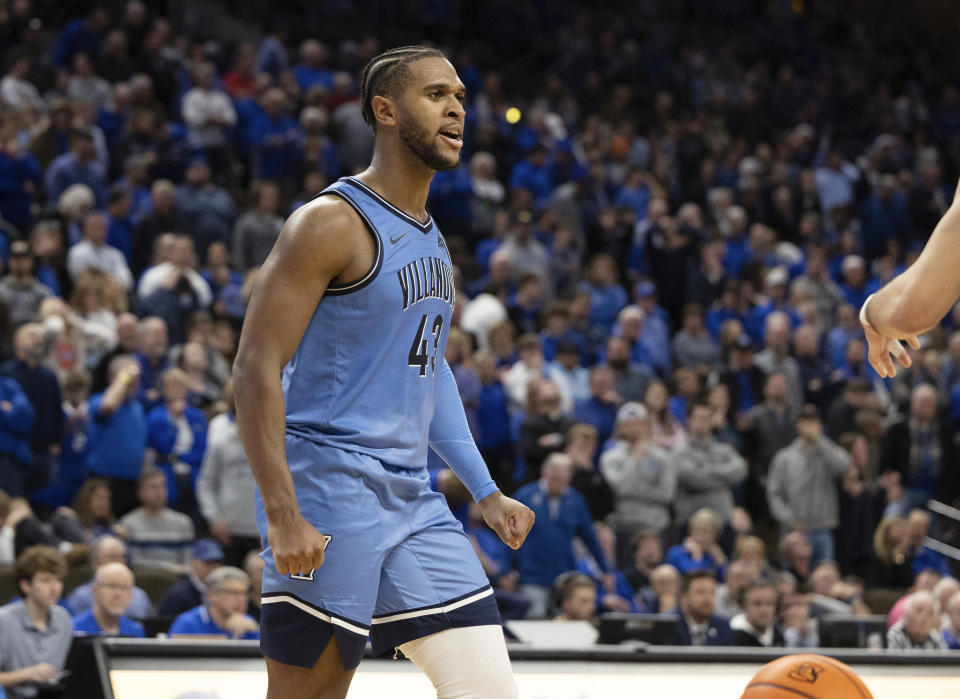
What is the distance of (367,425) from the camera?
3328mm

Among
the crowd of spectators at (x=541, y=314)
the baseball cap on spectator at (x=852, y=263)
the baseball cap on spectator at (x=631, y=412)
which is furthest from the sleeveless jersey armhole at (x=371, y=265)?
the baseball cap on spectator at (x=852, y=263)

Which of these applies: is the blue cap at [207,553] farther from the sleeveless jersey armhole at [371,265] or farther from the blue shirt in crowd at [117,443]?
the sleeveless jersey armhole at [371,265]

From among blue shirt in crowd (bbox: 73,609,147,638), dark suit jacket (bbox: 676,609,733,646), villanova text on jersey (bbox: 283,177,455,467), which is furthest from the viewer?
dark suit jacket (bbox: 676,609,733,646)

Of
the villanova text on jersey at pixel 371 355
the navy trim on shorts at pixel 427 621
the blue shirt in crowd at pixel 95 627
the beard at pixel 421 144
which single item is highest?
the beard at pixel 421 144

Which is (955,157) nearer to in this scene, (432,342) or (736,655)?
(736,655)

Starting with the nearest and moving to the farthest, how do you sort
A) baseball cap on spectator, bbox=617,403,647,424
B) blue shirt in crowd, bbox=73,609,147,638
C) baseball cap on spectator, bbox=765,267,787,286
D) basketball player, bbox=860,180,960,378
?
basketball player, bbox=860,180,960,378, blue shirt in crowd, bbox=73,609,147,638, baseball cap on spectator, bbox=617,403,647,424, baseball cap on spectator, bbox=765,267,787,286

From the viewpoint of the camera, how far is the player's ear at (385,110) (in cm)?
348

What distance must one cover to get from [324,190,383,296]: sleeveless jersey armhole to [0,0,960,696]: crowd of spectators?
168 inches

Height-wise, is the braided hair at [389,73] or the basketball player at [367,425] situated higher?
the braided hair at [389,73]

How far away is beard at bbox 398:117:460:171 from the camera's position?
3.46 meters

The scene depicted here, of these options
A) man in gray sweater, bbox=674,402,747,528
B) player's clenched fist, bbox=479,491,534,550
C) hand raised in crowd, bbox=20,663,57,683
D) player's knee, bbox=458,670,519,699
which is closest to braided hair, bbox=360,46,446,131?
player's clenched fist, bbox=479,491,534,550

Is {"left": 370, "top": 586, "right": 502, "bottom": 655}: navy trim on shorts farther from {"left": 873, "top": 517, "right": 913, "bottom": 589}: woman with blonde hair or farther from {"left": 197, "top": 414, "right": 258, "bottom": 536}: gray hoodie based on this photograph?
{"left": 873, "top": 517, "right": 913, "bottom": 589}: woman with blonde hair

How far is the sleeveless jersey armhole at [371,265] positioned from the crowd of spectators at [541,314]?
428 cm

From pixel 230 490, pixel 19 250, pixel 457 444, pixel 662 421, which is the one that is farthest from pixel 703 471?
pixel 457 444
